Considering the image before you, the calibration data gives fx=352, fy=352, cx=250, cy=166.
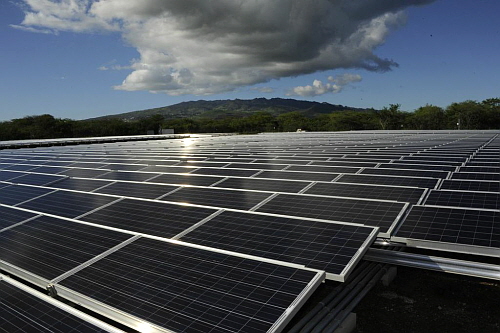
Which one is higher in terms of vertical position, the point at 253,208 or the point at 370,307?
the point at 253,208

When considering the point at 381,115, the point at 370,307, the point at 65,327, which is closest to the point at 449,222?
the point at 370,307

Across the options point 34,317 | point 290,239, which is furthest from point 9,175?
point 290,239

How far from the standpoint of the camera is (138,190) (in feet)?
38.9

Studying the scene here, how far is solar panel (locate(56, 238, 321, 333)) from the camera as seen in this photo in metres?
4.24

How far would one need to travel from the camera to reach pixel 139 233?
7297mm

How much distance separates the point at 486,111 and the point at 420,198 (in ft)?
287

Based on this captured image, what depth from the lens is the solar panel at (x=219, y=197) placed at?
944 cm

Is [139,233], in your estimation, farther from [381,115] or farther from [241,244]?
[381,115]

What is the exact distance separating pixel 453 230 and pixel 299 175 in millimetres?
7012

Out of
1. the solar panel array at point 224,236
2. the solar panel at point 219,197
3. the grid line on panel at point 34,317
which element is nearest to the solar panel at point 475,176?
the solar panel array at point 224,236

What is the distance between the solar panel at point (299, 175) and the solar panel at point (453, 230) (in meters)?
4.96

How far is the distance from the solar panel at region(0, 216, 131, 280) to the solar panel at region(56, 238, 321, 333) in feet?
1.89

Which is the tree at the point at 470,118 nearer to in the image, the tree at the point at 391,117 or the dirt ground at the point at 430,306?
the tree at the point at 391,117

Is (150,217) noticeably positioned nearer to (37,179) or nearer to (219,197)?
(219,197)
